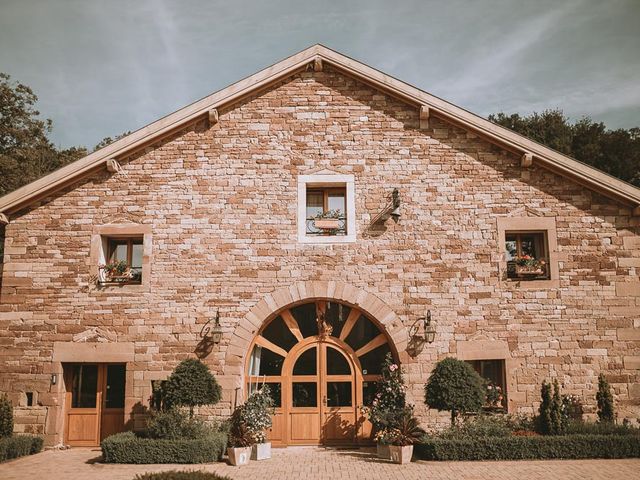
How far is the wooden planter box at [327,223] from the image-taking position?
482 inches

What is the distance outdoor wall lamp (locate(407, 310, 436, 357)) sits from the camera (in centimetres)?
1161

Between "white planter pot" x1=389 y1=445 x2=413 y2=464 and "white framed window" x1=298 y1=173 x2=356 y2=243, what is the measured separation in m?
4.29

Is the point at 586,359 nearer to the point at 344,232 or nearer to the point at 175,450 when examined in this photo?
the point at 344,232

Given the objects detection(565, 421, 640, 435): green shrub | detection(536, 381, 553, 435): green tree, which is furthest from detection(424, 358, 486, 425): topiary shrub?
detection(565, 421, 640, 435): green shrub

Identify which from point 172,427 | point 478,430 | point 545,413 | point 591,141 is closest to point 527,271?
point 545,413

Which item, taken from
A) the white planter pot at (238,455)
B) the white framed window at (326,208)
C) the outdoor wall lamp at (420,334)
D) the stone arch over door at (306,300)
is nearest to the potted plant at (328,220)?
Result: the white framed window at (326,208)

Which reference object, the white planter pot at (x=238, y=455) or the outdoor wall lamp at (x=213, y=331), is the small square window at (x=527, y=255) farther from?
the white planter pot at (x=238, y=455)

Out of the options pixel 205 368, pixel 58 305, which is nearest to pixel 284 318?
pixel 205 368

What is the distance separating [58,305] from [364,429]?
6987mm

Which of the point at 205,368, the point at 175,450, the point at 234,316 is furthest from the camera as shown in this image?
the point at 234,316

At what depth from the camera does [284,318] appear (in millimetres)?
12242

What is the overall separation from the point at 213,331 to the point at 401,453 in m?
4.38

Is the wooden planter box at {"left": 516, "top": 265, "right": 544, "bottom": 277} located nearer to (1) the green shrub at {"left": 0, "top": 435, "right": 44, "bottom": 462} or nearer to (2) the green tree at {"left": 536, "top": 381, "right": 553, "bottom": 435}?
(2) the green tree at {"left": 536, "top": 381, "right": 553, "bottom": 435}

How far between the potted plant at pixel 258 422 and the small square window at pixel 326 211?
3.68 metres
